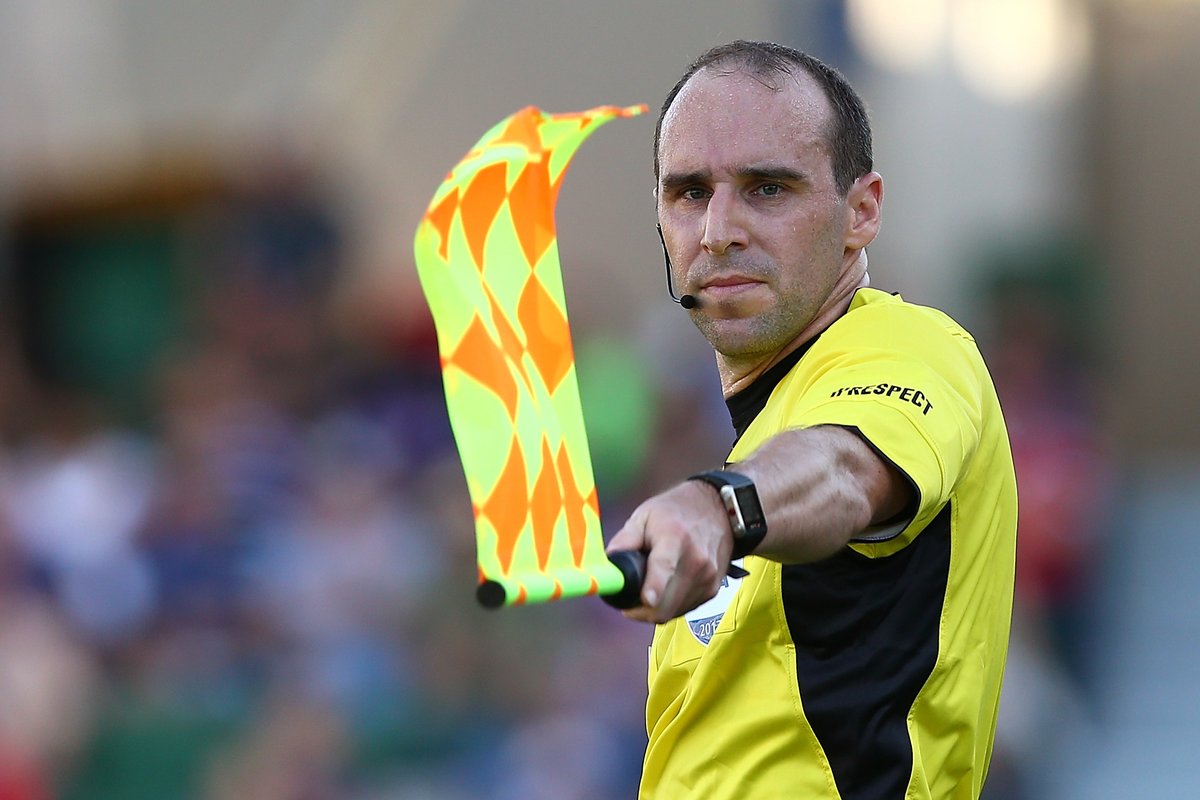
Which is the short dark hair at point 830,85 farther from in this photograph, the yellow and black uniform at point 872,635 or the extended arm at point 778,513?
the extended arm at point 778,513

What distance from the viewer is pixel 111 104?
11.0m

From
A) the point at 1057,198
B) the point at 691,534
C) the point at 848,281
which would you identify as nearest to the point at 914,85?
the point at 1057,198

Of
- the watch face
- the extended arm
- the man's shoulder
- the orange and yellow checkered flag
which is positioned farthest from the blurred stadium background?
the watch face

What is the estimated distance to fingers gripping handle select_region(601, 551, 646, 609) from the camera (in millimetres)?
2162

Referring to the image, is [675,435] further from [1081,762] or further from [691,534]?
[691,534]

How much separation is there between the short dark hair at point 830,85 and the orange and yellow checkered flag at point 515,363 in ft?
1.28

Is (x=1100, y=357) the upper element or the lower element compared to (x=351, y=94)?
lower

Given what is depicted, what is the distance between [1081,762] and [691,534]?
7.66 m

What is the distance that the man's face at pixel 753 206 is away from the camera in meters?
2.94

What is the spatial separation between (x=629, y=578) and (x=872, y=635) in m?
0.73

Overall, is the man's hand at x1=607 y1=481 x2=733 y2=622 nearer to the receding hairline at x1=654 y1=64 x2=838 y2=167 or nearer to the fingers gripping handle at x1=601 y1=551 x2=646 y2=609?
the fingers gripping handle at x1=601 y1=551 x2=646 y2=609

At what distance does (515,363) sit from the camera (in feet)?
8.17

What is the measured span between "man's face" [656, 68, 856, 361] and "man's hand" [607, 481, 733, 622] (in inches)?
31.1

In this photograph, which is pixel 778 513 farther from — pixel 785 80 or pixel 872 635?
pixel 785 80
